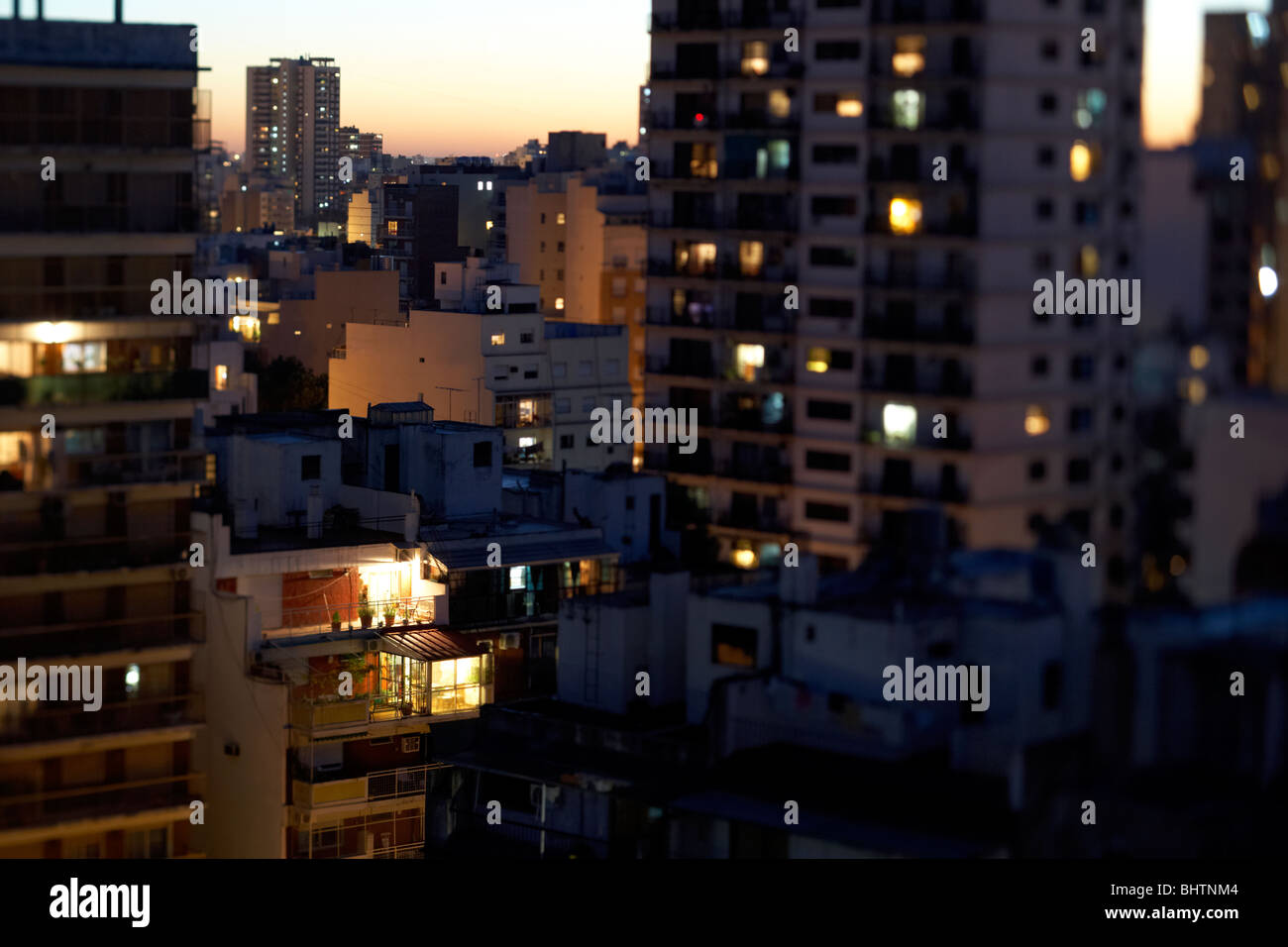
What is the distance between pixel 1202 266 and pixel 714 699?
2459 millimetres

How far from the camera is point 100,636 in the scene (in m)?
8.67

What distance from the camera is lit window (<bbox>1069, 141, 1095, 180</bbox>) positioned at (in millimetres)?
7488

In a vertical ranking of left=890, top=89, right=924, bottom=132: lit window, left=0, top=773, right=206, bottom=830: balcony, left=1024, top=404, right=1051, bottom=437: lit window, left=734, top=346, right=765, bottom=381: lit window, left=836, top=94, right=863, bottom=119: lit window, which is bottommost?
left=0, top=773, right=206, bottom=830: balcony

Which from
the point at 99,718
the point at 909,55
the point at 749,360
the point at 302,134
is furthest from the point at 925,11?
the point at 302,134

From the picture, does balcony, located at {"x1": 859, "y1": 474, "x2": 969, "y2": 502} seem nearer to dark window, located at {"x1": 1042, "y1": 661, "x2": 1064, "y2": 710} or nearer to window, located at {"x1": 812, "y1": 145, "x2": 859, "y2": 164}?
dark window, located at {"x1": 1042, "y1": 661, "x2": 1064, "y2": 710}

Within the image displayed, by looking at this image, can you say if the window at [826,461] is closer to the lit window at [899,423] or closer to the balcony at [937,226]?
the lit window at [899,423]

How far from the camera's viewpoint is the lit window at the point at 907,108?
1110 centimetres

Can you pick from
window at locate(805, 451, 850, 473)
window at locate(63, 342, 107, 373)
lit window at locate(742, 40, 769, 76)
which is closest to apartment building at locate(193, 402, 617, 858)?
window at locate(63, 342, 107, 373)

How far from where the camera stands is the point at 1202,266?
6.25m

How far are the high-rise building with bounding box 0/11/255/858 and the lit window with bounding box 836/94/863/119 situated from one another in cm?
437

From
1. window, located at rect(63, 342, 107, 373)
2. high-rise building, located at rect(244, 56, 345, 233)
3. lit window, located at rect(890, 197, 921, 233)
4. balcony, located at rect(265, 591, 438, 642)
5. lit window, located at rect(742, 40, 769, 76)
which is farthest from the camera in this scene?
high-rise building, located at rect(244, 56, 345, 233)

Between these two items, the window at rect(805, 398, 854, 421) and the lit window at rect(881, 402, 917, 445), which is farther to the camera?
the window at rect(805, 398, 854, 421)

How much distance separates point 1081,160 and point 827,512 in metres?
3.85
